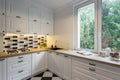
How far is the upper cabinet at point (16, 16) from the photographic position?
7.85ft

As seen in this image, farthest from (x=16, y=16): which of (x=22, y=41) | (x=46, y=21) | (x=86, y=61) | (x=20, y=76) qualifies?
(x=86, y=61)

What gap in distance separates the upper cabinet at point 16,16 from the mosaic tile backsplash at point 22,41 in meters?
0.32

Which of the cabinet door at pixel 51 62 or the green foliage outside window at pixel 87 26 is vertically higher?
the green foliage outside window at pixel 87 26

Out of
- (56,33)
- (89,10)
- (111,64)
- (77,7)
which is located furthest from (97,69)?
(56,33)

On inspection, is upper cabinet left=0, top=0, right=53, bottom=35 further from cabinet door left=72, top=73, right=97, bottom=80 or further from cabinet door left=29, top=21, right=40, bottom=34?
cabinet door left=72, top=73, right=97, bottom=80

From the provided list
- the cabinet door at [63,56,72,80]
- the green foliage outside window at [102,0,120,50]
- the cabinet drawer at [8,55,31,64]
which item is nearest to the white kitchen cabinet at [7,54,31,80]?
the cabinet drawer at [8,55,31,64]

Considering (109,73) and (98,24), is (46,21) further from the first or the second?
(109,73)

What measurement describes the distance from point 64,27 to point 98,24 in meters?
1.22

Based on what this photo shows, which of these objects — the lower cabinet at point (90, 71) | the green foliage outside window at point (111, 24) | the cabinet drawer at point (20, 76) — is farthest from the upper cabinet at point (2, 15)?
the green foliage outside window at point (111, 24)

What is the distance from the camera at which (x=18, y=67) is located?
2.35m

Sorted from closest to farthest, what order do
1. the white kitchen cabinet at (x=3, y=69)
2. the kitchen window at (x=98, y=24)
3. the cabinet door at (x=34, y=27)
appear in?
the white kitchen cabinet at (x=3, y=69)
the kitchen window at (x=98, y=24)
the cabinet door at (x=34, y=27)

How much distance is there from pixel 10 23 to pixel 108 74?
8.46ft

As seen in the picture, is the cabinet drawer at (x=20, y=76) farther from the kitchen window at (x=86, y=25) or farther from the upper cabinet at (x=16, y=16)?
the kitchen window at (x=86, y=25)

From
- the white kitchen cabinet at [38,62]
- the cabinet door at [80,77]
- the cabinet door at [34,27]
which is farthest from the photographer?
the cabinet door at [34,27]
